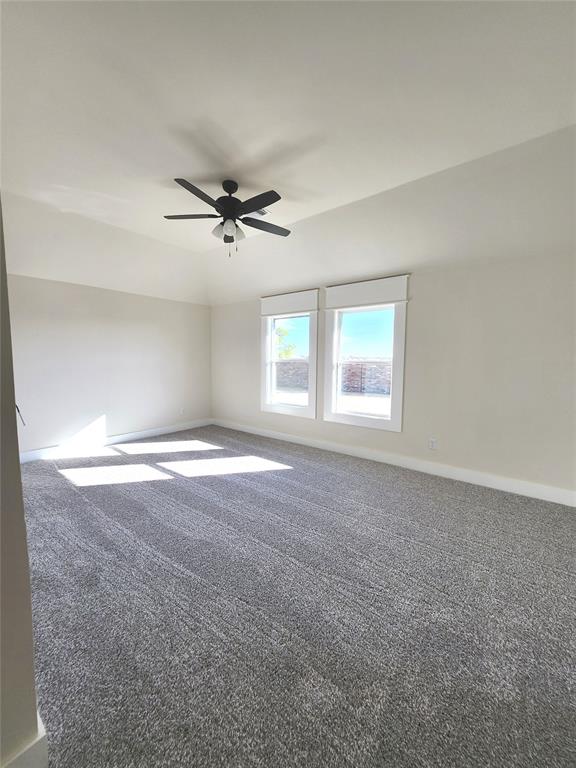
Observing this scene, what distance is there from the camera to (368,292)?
13.2 feet

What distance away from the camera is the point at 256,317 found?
17.5 ft

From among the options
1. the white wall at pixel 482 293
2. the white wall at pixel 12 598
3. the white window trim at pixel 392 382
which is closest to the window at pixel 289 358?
the white window trim at pixel 392 382

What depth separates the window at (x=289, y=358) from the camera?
469 cm

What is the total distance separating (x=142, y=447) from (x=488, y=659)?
4413mm

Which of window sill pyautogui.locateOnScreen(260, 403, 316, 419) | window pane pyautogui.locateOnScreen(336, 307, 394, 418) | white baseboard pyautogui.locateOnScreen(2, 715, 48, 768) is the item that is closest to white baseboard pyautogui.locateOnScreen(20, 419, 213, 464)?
window sill pyautogui.locateOnScreen(260, 403, 316, 419)

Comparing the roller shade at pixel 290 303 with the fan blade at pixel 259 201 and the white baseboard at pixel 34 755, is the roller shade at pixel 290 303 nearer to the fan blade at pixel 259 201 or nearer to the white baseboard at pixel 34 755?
the fan blade at pixel 259 201

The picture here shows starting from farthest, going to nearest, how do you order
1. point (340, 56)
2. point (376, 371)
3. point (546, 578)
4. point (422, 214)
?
point (376, 371), point (422, 214), point (546, 578), point (340, 56)

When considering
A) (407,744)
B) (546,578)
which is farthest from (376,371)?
(407,744)

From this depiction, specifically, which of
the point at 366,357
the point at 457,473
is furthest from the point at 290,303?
the point at 457,473

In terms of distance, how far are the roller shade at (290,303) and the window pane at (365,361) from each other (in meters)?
0.48

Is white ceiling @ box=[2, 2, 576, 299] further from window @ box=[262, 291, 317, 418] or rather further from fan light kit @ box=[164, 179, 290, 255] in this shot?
window @ box=[262, 291, 317, 418]

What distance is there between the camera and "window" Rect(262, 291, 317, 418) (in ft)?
15.4

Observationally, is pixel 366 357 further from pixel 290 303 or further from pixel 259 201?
pixel 259 201

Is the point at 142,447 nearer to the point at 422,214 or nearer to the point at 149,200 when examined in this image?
the point at 149,200
